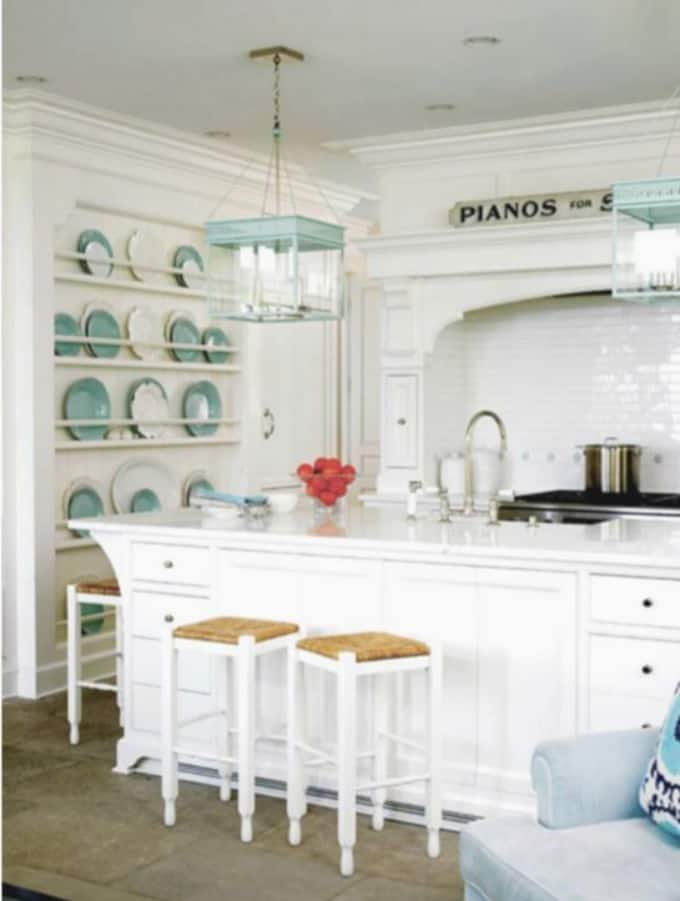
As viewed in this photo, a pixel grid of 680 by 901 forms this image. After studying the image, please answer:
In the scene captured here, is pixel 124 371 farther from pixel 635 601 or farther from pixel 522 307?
pixel 635 601

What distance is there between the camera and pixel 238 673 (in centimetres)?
381

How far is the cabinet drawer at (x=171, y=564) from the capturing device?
14.2 feet

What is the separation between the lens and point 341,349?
8836 mm

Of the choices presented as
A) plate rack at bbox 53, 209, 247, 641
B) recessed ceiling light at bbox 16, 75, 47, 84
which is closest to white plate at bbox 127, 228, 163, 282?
plate rack at bbox 53, 209, 247, 641

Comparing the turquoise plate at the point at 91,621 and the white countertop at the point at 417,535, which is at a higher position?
the white countertop at the point at 417,535

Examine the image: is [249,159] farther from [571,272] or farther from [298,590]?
[298,590]

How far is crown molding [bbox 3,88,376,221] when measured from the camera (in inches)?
222

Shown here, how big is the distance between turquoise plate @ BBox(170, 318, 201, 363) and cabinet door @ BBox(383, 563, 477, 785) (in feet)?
10.3

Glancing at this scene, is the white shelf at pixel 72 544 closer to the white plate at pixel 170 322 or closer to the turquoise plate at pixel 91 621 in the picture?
the turquoise plate at pixel 91 621

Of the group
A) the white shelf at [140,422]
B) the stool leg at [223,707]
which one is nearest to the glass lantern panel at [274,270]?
the stool leg at [223,707]

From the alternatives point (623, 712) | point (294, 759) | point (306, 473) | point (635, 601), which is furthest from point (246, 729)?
point (306, 473)

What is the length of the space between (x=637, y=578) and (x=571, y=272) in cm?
280

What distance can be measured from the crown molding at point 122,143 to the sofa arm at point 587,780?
4079 mm

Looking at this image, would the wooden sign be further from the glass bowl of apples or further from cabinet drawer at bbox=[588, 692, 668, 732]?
cabinet drawer at bbox=[588, 692, 668, 732]
